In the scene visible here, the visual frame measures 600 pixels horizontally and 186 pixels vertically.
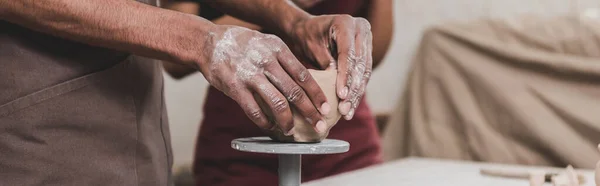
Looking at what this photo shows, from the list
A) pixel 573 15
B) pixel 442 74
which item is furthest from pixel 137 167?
pixel 573 15

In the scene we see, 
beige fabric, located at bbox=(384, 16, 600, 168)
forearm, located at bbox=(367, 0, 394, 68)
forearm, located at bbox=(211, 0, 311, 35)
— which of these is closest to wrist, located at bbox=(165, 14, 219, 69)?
forearm, located at bbox=(211, 0, 311, 35)

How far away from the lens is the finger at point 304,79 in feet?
2.93

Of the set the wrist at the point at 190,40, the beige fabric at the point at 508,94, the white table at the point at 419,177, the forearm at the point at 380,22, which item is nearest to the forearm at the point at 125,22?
the wrist at the point at 190,40

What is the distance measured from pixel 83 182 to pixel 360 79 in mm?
436

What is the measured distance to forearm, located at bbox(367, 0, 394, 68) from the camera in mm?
1749

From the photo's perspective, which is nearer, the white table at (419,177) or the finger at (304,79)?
the finger at (304,79)

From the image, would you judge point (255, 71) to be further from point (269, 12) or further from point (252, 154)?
point (252, 154)

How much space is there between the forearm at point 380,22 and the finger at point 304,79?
836mm

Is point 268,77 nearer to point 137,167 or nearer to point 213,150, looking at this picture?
point 137,167

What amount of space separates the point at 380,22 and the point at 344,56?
2.27ft

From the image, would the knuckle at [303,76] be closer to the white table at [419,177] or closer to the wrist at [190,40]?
the wrist at [190,40]

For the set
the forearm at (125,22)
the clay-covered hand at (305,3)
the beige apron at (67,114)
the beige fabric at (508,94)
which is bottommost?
the beige fabric at (508,94)

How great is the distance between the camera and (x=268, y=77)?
89 centimetres

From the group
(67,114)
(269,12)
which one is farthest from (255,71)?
(269,12)
